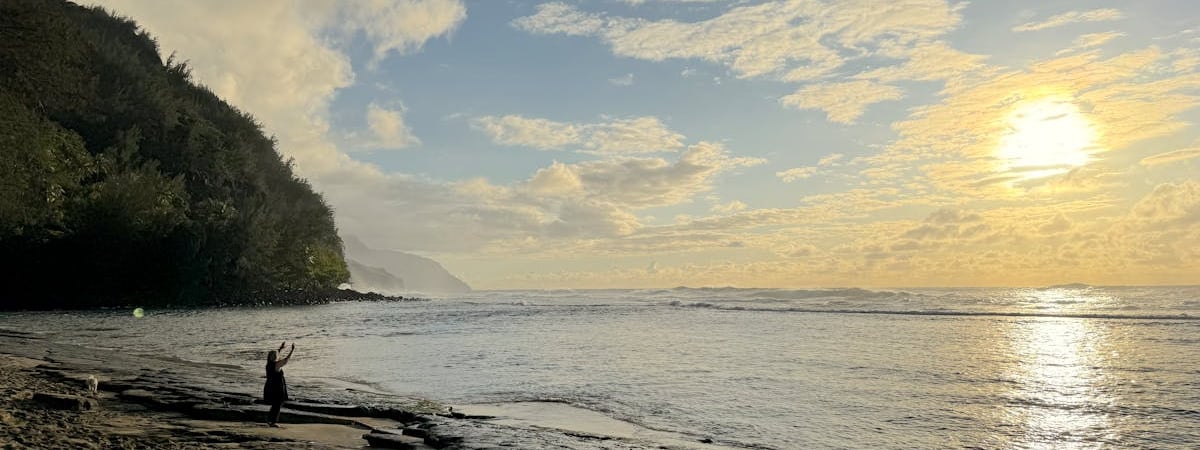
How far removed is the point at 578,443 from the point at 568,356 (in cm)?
1545

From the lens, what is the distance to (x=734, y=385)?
20125mm

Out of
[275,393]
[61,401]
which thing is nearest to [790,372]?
[275,393]

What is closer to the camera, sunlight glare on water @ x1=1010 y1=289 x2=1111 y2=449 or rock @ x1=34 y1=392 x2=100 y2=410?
rock @ x1=34 y1=392 x2=100 y2=410

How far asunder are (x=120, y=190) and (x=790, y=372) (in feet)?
204

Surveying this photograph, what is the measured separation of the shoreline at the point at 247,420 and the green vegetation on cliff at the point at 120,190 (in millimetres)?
28102

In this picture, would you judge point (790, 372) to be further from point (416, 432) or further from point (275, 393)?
point (275, 393)

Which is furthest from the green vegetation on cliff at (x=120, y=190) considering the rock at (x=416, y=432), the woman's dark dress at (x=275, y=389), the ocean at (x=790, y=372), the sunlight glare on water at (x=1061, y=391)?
the sunlight glare on water at (x=1061, y=391)

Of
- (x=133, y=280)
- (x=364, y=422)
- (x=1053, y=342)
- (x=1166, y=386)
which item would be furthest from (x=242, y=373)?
(x=133, y=280)

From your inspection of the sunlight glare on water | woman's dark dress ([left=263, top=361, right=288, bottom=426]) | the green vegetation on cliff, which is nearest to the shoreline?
woman's dark dress ([left=263, top=361, right=288, bottom=426])

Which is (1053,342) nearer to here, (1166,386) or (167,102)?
(1166,386)

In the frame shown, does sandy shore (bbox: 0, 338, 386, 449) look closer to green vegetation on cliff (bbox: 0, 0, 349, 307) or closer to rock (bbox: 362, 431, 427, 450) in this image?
rock (bbox: 362, 431, 427, 450)

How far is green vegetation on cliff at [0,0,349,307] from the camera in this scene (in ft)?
133

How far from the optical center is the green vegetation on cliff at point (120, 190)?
40562 mm

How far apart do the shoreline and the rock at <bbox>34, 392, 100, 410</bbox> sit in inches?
1.0
